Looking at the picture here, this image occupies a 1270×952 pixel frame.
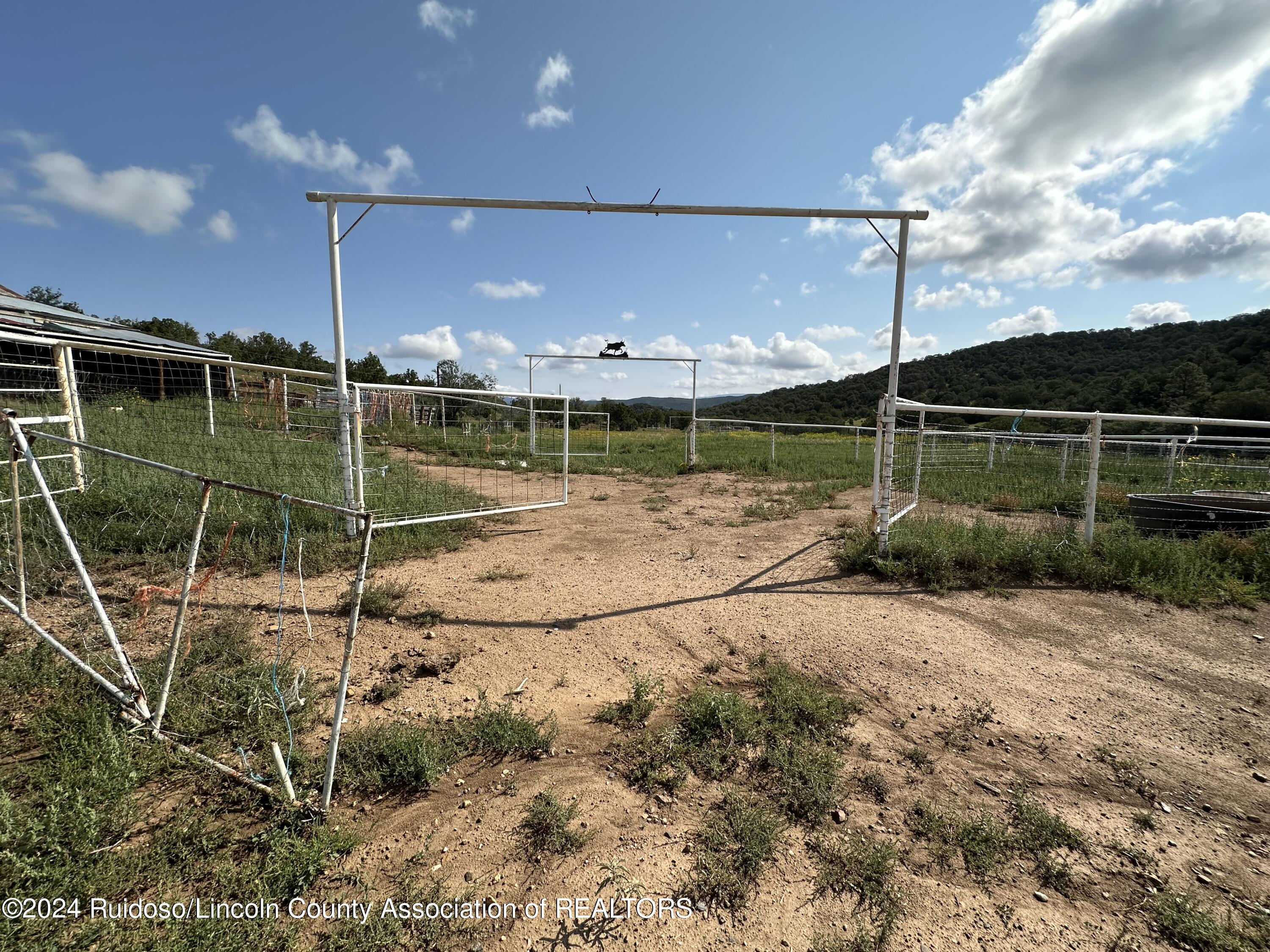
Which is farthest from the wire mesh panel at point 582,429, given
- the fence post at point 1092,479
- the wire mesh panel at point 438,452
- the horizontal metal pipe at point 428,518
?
the fence post at point 1092,479

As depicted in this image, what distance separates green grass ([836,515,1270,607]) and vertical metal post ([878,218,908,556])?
0.22m

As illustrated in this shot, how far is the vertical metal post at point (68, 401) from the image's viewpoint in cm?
529

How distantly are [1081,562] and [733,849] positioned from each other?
5.14 m

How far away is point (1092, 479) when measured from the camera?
5.39 m

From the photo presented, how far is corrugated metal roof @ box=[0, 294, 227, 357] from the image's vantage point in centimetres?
1466

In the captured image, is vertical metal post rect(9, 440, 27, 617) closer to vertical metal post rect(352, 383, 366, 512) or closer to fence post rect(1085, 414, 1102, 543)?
vertical metal post rect(352, 383, 366, 512)

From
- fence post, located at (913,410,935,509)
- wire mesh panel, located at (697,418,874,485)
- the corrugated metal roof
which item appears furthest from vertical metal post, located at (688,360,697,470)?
the corrugated metal roof

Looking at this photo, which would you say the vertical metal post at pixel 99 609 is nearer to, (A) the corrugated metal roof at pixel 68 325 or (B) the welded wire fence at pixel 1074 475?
(B) the welded wire fence at pixel 1074 475

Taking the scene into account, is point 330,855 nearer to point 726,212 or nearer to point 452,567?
point 452,567

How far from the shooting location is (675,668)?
10.9 ft

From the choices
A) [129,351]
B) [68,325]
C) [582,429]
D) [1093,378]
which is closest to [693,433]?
[582,429]

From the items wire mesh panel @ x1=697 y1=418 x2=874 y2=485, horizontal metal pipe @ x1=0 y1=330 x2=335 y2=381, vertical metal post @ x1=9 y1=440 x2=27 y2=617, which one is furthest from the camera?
wire mesh panel @ x1=697 y1=418 x2=874 y2=485

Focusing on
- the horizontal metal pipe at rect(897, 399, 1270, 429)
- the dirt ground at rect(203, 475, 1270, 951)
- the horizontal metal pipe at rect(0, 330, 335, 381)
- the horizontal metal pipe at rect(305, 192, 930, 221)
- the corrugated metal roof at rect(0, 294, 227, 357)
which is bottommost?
the dirt ground at rect(203, 475, 1270, 951)

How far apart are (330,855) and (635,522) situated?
590cm
